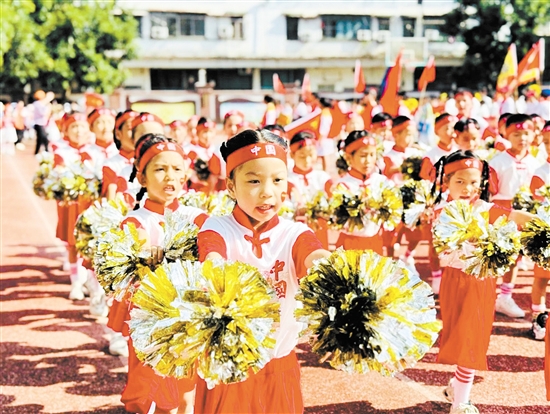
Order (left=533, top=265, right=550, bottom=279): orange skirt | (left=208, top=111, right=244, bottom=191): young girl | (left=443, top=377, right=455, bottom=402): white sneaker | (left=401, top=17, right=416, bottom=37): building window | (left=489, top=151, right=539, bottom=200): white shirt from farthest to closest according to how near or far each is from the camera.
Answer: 1. (left=401, top=17, right=416, bottom=37): building window
2. (left=208, top=111, right=244, bottom=191): young girl
3. (left=489, top=151, right=539, bottom=200): white shirt
4. (left=533, top=265, right=550, bottom=279): orange skirt
5. (left=443, top=377, right=455, bottom=402): white sneaker

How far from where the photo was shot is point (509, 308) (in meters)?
6.53

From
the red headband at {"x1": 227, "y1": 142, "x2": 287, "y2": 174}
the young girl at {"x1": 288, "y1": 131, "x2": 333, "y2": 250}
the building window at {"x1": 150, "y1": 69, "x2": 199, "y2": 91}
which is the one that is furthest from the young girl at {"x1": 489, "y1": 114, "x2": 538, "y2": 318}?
the building window at {"x1": 150, "y1": 69, "x2": 199, "y2": 91}

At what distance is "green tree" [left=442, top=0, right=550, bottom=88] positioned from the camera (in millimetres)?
35312

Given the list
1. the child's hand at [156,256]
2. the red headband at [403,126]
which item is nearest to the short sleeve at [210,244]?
the child's hand at [156,256]

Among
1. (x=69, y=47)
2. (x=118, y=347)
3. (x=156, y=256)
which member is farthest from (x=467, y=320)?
(x=69, y=47)

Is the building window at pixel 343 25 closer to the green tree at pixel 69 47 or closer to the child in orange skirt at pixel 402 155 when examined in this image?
the green tree at pixel 69 47

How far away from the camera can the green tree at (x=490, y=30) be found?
116 ft

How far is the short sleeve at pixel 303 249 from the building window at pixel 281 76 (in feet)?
142

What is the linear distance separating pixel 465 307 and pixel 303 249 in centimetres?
185

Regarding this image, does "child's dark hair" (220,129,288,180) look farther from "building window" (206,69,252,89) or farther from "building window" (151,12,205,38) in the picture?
"building window" (206,69,252,89)

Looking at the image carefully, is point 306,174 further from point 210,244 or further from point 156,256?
point 210,244

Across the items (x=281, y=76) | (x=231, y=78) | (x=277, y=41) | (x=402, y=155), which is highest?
(x=277, y=41)

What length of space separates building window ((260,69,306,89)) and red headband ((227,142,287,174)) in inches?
1702

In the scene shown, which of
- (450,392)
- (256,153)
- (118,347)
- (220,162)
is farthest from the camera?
(220,162)
